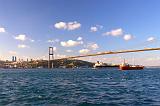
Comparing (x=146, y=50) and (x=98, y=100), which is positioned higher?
(x=146, y=50)

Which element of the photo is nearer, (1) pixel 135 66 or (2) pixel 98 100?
(2) pixel 98 100

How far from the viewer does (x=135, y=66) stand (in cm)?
19312

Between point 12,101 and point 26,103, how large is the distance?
1.84m

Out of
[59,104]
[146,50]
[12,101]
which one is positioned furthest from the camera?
[146,50]

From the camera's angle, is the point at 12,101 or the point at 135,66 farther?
the point at 135,66

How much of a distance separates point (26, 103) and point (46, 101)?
179 cm

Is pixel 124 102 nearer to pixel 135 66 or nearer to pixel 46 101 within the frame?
pixel 46 101

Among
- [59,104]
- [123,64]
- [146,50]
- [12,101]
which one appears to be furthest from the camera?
[123,64]

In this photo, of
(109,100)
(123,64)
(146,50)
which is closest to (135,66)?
(123,64)

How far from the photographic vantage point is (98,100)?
26.5m

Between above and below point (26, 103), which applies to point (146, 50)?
above

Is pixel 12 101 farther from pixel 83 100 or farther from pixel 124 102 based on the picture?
pixel 124 102

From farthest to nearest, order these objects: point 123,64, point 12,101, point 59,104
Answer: point 123,64
point 12,101
point 59,104

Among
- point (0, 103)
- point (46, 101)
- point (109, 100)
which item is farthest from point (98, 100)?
point (0, 103)
